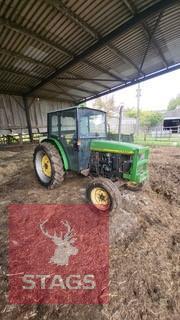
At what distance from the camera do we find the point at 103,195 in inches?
148

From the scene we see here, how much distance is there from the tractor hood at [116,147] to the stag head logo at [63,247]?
1694 mm

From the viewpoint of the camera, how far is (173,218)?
12.4ft

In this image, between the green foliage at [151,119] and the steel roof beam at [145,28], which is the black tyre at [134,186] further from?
the green foliage at [151,119]

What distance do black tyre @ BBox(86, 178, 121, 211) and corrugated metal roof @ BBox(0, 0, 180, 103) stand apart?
4254 millimetres

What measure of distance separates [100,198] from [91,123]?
6.37ft

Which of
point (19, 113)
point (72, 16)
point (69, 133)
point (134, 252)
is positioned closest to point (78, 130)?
point (69, 133)

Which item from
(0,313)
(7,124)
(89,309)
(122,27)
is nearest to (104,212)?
(89,309)

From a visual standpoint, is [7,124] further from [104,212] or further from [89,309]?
[89,309]

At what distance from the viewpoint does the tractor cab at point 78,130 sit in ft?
15.0

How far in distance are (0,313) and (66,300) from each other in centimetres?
64

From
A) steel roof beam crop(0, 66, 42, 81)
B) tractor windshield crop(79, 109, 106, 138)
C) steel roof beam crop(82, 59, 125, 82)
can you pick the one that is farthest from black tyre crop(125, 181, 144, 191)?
steel roof beam crop(0, 66, 42, 81)

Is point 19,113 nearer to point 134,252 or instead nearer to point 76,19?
point 76,19

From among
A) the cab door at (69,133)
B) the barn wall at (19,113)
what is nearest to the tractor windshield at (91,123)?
the cab door at (69,133)

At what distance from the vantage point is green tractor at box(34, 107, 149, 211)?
3855mm
